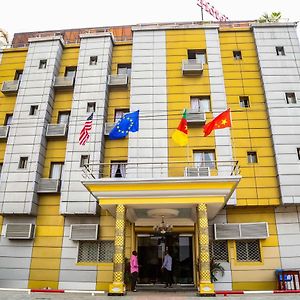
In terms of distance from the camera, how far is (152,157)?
58.6 ft

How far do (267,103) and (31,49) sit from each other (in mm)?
15522

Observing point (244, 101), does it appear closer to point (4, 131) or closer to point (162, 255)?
point (162, 255)

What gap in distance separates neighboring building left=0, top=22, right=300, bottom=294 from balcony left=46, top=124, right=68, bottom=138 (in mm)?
70

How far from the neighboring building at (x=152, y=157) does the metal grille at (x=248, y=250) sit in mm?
51

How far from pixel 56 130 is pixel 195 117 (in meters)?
8.18

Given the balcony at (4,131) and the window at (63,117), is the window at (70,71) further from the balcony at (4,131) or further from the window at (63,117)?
the balcony at (4,131)

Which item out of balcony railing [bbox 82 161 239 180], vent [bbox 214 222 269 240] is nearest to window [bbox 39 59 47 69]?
balcony railing [bbox 82 161 239 180]

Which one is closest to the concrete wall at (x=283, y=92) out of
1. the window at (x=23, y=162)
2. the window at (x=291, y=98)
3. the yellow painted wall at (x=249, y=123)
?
the window at (x=291, y=98)

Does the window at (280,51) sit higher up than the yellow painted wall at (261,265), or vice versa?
the window at (280,51)

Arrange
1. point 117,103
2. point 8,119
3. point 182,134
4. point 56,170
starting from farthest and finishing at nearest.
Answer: point 8,119
point 117,103
point 56,170
point 182,134

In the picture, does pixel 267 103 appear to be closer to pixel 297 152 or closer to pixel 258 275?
pixel 297 152

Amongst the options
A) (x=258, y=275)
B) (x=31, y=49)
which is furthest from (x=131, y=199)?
(x=31, y=49)

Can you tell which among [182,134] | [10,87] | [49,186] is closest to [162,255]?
[182,134]

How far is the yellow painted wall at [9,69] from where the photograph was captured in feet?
68.5
